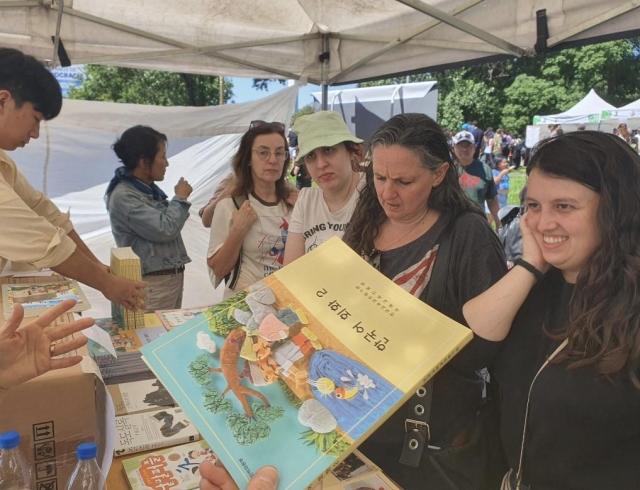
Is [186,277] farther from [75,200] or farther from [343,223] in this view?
[343,223]

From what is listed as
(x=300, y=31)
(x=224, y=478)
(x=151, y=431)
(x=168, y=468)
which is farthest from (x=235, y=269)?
(x=300, y=31)

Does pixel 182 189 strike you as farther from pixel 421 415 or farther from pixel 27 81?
pixel 421 415

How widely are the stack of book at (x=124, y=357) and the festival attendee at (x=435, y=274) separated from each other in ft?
2.53

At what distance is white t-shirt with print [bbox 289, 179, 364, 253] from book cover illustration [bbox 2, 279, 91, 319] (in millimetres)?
746

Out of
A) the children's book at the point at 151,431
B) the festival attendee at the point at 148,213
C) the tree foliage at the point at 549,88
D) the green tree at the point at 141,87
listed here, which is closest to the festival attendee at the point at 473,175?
the festival attendee at the point at 148,213

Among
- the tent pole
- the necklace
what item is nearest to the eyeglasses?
the necklace

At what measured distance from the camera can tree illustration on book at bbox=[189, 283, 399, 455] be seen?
711mm

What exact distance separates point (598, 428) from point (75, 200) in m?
4.13

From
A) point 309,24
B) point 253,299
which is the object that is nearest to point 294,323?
point 253,299

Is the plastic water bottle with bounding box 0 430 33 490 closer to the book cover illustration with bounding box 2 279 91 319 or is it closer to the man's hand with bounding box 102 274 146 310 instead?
the book cover illustration with bounding box 2 279 91 319

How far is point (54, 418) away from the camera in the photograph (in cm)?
92

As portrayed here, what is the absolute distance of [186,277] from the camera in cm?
489

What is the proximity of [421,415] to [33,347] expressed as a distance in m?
0.80

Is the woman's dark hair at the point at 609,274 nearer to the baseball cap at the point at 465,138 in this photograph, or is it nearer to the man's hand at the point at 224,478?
the man's hand at the point at 224,478
